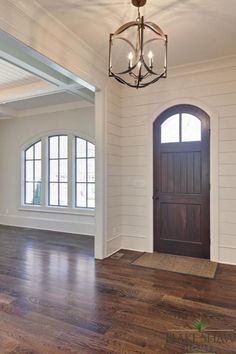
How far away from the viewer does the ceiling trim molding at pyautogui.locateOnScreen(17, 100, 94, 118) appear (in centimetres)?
578

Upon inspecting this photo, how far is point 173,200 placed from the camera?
421 centimetres

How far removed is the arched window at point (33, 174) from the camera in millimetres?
6539

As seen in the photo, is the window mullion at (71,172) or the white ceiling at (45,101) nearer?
the white ceiling at (45,101)

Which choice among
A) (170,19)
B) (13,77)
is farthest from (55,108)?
(170,19)

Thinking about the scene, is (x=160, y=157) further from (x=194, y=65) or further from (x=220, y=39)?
(x=220, y=39)

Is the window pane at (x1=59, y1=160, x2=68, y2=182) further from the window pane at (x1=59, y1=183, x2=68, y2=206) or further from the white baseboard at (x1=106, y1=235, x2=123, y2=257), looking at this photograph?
the white baseboard at (x1=106, y1=235, x2=123, y2=257)

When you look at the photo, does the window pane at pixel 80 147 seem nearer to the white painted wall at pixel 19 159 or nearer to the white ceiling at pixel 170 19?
the white painted wall at pixel 19 159

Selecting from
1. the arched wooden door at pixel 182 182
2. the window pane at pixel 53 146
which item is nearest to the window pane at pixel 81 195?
the window pane at pixel 53 146

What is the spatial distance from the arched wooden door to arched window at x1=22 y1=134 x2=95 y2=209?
204cm

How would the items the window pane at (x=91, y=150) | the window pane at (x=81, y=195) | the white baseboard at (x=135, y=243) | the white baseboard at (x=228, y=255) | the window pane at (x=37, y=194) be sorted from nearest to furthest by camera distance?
the white baseboard at (x=228, y=255) < the white baseboard at (x=135, y=243) < the window pane at (x=91, y=150) < the window pane at (x=81, y=195) < the window pane at (x=37, y=194)

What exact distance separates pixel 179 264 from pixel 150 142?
6.75 ft

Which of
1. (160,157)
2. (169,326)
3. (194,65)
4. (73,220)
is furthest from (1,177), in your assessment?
(169,326)

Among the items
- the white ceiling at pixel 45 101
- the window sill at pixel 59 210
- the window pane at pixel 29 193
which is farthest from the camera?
the window pane at pixel 29 193

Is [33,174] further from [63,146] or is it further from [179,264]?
[179,264]
